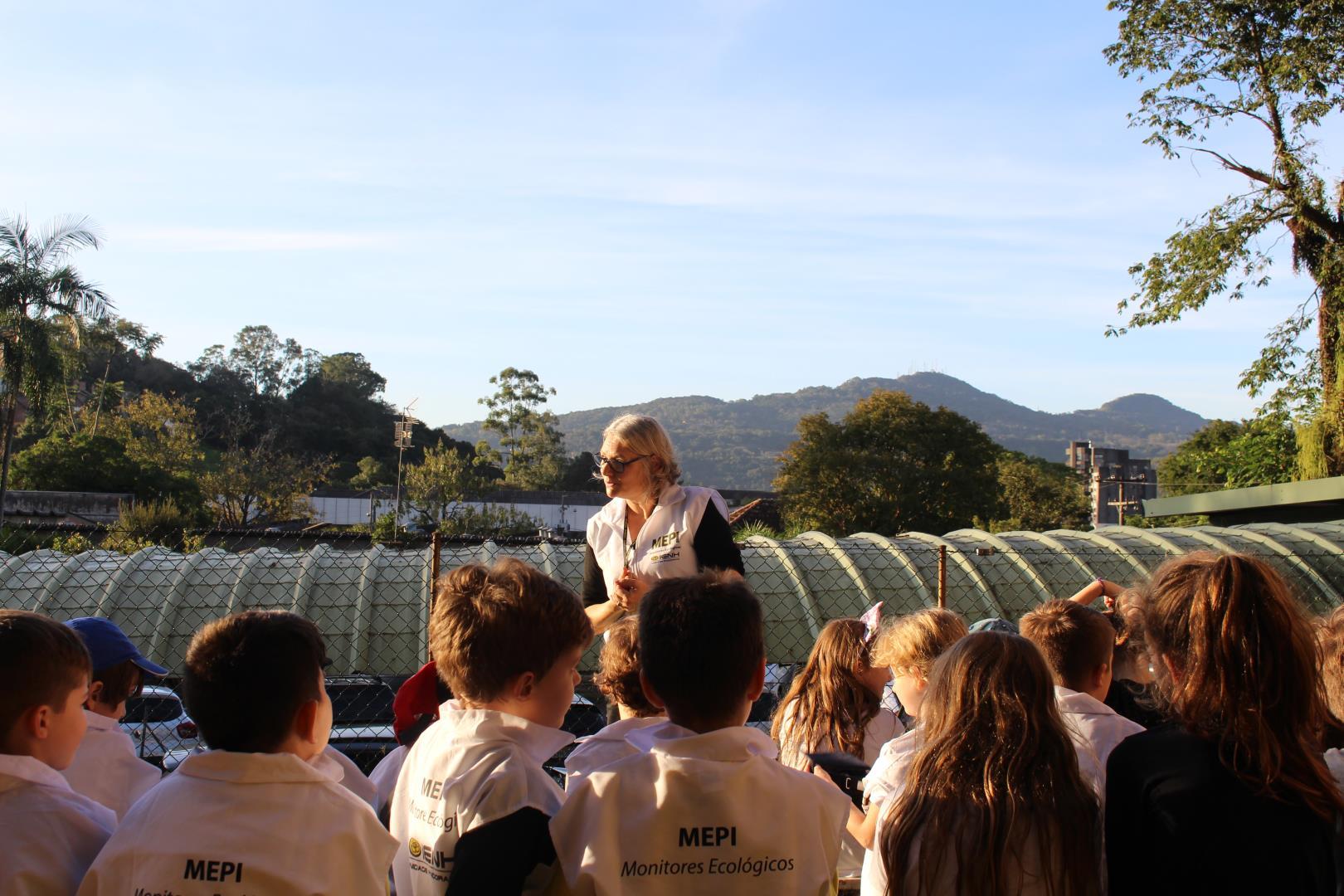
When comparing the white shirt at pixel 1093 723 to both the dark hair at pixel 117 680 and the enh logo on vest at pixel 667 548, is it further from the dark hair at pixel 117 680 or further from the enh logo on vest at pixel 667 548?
the dark hair at pixel 117 680

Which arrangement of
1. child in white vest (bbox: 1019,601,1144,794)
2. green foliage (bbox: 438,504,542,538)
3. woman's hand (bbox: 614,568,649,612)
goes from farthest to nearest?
green foliage (bbox: 438,504,542,538) < woman's hand (bbox: 614,568,649,612) < child in white vest (bbox: 1019,601,1144,794)

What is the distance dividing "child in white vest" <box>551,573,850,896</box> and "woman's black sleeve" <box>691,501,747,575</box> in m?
1.47

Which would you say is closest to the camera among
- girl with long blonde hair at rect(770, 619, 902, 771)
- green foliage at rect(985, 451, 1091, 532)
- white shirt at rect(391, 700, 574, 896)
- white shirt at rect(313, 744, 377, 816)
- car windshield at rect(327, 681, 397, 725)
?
white shirt at rect(391, 700, 574, 896)

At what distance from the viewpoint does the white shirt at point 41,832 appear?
88.0 inches

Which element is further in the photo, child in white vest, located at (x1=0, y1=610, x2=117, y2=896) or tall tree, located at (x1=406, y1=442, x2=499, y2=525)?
tall tree, located at (x1=406, y1=442, x2=499, y2=525)

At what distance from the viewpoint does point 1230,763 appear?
2258 mm

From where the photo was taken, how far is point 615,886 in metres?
2.24

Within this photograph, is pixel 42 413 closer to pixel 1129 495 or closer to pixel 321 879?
pixel 321 879

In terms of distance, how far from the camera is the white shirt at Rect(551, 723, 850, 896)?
7.41 ft

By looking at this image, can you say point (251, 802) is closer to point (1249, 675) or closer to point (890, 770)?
point (890, 770)

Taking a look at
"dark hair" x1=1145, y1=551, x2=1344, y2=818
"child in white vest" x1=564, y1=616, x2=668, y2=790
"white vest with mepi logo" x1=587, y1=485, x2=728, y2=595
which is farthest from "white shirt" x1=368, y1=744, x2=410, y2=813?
"dark hair" x1=1145, y1=551, x2=1344, y2=818

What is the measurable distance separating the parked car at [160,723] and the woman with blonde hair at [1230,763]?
8575 mm

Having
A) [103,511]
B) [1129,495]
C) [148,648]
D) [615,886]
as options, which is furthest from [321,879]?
[1129,495]

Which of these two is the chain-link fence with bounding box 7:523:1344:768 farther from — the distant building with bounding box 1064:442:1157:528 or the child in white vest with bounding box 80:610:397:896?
the distant building with bounding box 1064:442:1157:528
